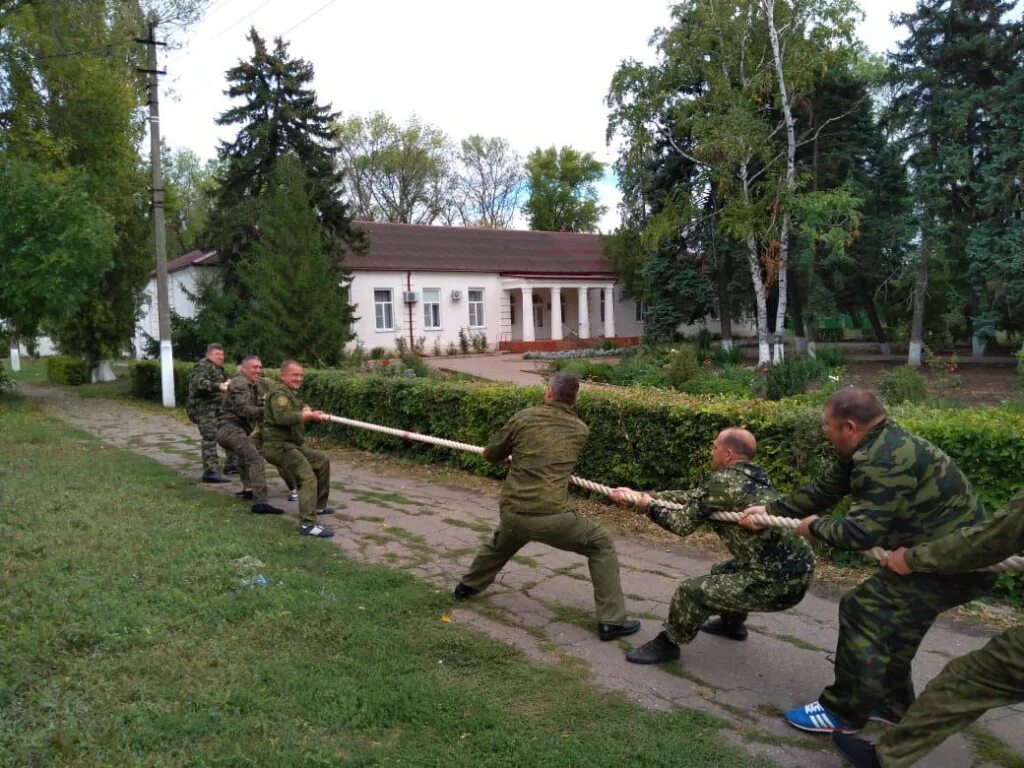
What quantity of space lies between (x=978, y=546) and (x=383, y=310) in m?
36.1

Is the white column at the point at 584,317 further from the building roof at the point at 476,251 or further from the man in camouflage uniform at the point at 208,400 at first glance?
the man in camouflage uniform at the point at 208,400

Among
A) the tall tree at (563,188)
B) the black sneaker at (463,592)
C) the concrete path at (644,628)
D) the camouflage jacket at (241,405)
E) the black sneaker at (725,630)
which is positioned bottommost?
the concrete path at (644,628)

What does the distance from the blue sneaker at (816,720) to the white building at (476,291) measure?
31.7 metres

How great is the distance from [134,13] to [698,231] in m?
21.6

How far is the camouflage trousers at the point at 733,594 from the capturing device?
423 centimetres

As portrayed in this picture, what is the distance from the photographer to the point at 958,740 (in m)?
3.72

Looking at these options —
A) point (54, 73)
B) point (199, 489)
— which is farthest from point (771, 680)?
point (54, 73)

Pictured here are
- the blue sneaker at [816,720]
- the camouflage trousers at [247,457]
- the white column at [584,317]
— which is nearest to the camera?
the blue sneaker at [816,720]

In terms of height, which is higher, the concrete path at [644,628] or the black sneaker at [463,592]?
the black sneaker at [463,592]

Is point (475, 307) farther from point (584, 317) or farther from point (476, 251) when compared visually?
point (584, 317)

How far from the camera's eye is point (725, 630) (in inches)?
197

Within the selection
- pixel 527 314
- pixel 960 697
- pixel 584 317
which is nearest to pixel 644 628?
pixel 960 697

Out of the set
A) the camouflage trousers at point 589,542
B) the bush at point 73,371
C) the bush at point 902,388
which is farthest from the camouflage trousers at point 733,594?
the bush at point 73,371

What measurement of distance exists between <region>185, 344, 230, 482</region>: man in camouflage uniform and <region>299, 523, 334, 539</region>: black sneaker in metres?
3.43
